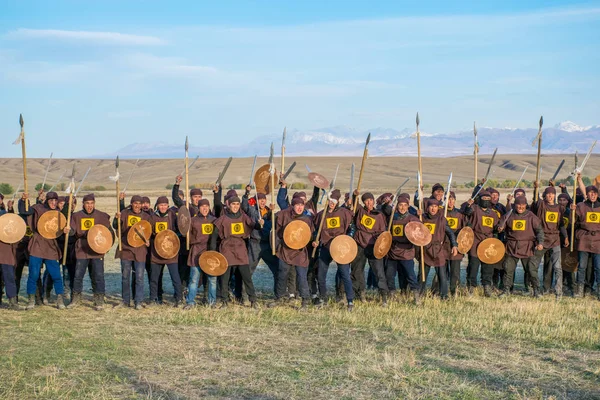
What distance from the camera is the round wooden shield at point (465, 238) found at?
1464cm

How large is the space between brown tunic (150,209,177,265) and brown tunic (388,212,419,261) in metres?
3.89

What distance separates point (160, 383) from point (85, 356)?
165 centimetres

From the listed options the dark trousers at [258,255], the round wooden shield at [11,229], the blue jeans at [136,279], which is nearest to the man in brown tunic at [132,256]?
the blue jeans at [136,279]

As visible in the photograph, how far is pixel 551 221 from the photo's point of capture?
49.0 ft

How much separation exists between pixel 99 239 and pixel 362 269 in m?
4.65

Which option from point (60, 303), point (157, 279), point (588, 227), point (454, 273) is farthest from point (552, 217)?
point (60, 303)

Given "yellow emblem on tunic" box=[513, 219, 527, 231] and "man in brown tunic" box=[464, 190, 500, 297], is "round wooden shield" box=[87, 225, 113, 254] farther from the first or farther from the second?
"yellow emblem on tunic" box=[513, 219, 527, 231]

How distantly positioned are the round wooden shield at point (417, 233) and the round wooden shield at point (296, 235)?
1.76 meters

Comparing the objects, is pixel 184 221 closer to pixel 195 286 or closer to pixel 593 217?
pixel 195 286

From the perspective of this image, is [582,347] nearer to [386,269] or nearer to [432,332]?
[432,332]

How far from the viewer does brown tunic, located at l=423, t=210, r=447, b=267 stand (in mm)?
14180

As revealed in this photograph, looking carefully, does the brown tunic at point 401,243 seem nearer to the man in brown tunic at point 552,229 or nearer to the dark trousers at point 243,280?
the dark trousers at point 243,280

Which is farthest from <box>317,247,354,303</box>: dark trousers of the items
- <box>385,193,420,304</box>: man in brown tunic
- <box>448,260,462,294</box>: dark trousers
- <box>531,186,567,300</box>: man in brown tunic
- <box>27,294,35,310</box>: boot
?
<box>27,294,35,310</box>: boot

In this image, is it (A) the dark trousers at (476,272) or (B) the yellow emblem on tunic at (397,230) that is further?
(A) the dark trousers at (476,272)
